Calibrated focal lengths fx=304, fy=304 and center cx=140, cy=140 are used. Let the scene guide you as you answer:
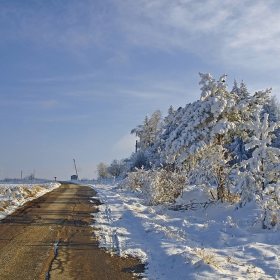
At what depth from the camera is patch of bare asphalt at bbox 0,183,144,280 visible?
218 inches

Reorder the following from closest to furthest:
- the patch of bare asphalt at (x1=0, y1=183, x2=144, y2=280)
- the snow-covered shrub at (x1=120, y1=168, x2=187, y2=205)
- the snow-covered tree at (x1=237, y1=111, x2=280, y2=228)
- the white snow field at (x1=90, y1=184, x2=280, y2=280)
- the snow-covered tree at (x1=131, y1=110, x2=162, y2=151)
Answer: the patch of bare asphalt at (x1=0, y1=183, x2=144, y2=280), the white snow field at (x1=90, y1=184, x2=280, y2=280), the snow-covered tree at (x1=237, y1=111, x2=280, y2=228), the snow-covered shrub at (x1=120, y1=168, x2=187, y2=205), the snow-covered tree at (x1=131, y1=110, x2=162, y2=151)

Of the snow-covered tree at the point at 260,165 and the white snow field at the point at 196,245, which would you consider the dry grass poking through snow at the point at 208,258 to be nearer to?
the white snow field at the point at 196,245

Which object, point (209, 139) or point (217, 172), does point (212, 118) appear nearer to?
point (209, 139)

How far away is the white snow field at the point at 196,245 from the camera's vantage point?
18.7ft

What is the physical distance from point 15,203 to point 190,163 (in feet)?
31.8

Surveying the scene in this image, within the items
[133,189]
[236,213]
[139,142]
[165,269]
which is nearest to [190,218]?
[236,213]

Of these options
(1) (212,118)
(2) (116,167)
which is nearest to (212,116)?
(1) (212,118)

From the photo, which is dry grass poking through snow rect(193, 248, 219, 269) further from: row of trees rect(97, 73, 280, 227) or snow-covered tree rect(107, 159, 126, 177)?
snow-covered tree rect(107, 159, 126, 177)

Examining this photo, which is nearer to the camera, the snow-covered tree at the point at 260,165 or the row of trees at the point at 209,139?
the snow-covered tree at the point at 260,165

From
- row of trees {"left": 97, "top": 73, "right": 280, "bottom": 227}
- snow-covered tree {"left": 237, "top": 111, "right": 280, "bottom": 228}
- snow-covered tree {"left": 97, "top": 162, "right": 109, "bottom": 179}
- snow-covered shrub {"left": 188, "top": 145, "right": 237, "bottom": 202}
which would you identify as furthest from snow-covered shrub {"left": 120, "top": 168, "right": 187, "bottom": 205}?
snow-covered tree {"left": 97, "top": 162, "right": 109, "bottom": 179}

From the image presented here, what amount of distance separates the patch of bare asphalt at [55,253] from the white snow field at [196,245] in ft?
1.38

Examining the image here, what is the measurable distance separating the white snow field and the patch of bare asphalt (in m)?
0.42

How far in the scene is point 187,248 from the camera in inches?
285

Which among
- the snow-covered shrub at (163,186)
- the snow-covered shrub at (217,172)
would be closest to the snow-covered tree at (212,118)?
the snow-covered shrub at (163,186)
